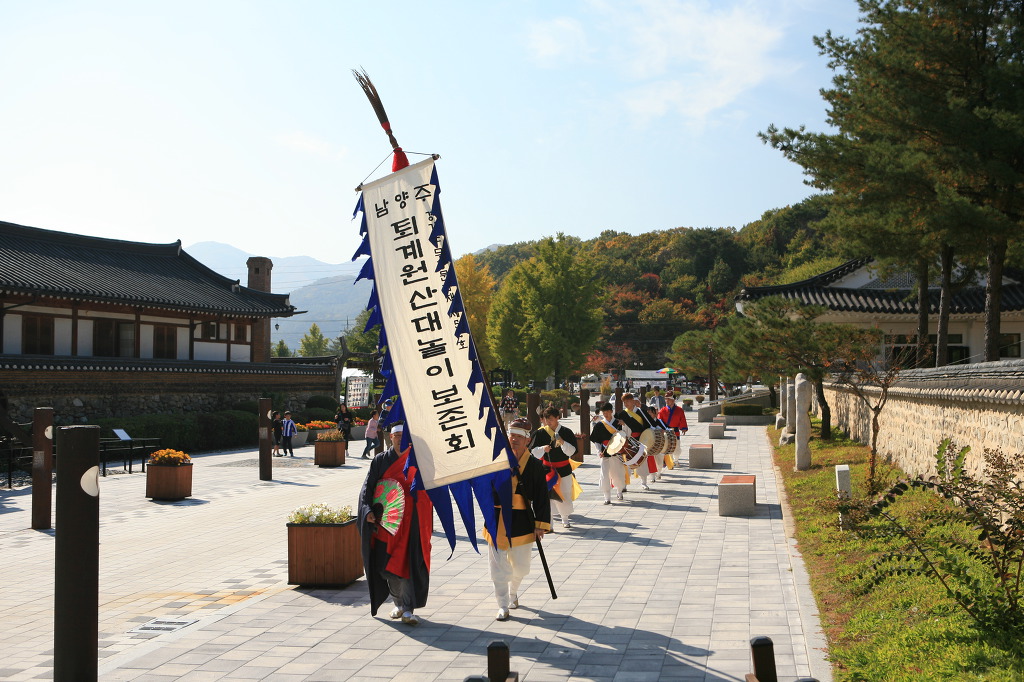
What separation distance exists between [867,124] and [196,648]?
1526 cm

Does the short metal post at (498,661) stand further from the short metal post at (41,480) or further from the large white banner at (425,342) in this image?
→ the short metal post at (41,480)

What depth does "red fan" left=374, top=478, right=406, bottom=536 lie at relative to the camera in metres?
7.66

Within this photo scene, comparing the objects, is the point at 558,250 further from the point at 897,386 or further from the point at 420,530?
the point at 420,530

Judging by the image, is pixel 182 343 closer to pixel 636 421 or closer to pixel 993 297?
pixel 636 421

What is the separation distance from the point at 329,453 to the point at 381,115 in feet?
56.8

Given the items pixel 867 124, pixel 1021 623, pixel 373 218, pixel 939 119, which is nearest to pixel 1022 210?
pixel 939 119

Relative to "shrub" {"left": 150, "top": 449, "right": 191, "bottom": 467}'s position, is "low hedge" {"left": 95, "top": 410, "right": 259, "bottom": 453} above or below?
below

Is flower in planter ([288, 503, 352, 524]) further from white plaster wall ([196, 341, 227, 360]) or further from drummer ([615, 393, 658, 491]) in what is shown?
white plaster wall ([196, 341, 227, 360])

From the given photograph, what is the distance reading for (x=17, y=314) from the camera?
27344 millimetres

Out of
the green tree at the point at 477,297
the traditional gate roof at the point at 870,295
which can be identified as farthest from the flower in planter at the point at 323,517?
the green tree at the point at 477,297

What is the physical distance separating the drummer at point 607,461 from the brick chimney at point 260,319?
27.4 metres

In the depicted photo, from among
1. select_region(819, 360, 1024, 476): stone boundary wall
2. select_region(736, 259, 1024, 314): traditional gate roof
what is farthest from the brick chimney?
select_region(819, 360, 1024, 476): stone boundary wall

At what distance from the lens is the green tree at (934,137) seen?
13.8 metres

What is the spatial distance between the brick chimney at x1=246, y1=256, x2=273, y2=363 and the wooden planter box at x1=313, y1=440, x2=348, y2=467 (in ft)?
56.3
